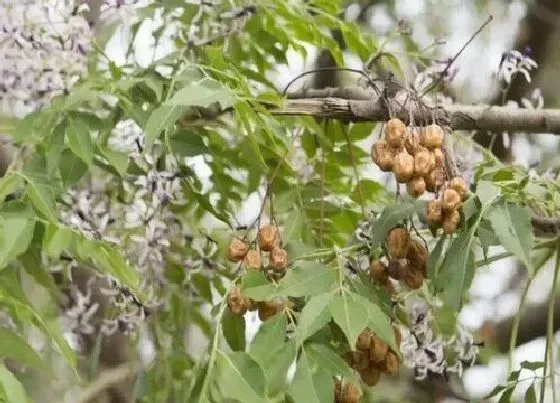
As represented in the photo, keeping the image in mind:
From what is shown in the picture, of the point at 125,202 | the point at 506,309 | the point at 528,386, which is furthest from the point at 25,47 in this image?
the point at 506,309

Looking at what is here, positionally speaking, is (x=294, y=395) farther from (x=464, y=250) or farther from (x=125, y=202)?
(x=125, y=202)

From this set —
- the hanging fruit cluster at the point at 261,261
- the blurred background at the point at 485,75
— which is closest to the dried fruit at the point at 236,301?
the hanging fruit cluster at the point at 261,261

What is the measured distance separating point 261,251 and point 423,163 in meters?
0.13

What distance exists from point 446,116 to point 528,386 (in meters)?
0.21

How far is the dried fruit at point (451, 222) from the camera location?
22.3 inches

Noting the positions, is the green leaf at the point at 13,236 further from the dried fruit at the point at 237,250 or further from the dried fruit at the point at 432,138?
the dried fruit at the point at 432,138

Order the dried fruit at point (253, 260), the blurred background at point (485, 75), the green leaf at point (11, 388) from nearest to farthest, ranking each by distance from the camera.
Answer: the green leaf at point (11, 388)
the dried fruit at point (253, 260)
the blurred background at point (485, 75)

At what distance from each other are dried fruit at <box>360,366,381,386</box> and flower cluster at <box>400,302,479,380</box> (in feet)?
0.26

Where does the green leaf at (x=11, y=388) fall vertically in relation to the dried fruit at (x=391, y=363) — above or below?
above

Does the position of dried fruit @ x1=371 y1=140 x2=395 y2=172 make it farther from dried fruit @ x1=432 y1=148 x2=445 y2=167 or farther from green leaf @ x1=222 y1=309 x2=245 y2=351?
green leaf @ x1=222 y1=309 x2=245 y2=351

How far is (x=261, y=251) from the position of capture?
0.64 metres

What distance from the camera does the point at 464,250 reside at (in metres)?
0.56

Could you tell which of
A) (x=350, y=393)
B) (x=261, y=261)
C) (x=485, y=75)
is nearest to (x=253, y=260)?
(x=261, y=261)

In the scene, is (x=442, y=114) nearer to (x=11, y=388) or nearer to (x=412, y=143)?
(x=412, y=143)
